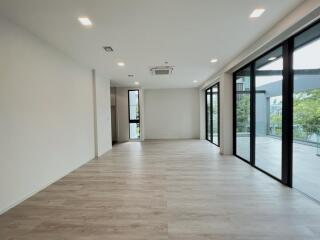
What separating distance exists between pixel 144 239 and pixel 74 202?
156 centimetres

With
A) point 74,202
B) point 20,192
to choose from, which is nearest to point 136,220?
point 74,202

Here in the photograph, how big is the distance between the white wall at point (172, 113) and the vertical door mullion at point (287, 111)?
23.9 feet

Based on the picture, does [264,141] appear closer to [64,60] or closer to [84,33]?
[84,33]

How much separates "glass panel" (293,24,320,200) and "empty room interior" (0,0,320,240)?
0.02 meters

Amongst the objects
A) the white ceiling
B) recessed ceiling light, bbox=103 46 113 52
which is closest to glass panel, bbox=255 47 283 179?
the white ceiling

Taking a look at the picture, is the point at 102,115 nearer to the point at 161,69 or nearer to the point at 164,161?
the point at 161,69

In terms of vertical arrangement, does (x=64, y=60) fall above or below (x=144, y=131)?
above

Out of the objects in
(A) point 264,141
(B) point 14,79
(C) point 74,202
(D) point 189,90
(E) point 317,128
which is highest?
(D) point 189,90

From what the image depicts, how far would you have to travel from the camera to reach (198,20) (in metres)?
→ 3.11

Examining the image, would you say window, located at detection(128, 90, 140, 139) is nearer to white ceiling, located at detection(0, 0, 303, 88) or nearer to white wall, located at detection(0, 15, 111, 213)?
white wall, located at detection(0, 15, 111, 213)

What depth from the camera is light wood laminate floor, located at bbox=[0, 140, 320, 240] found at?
2.31 meters

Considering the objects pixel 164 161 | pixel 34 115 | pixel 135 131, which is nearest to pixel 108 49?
pixel 34 115

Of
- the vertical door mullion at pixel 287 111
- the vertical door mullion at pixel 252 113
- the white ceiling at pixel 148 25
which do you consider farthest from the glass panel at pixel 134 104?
the vertical door mullion at pixel 287 111

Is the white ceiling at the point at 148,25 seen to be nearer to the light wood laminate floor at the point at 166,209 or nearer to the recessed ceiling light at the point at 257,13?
the recessed ceiling light at the point at 257,13
